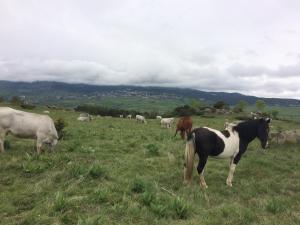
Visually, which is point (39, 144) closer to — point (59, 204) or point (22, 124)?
point (22, 124)

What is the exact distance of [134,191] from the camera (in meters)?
10.1

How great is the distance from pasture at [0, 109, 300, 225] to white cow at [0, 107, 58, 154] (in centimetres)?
98

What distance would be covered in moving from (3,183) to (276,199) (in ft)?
29.8

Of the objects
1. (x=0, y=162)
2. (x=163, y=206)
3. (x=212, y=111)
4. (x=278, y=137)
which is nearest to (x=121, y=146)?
(x=0, y=162)

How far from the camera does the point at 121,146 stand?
61.4ft

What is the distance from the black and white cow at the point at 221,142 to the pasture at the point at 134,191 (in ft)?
2.33

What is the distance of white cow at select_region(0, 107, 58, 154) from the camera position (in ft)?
46.1

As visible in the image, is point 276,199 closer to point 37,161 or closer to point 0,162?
point 37,161

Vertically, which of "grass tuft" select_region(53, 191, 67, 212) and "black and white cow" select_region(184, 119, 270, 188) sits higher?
"black and white cow" select_region(184, 119, 270, 188)

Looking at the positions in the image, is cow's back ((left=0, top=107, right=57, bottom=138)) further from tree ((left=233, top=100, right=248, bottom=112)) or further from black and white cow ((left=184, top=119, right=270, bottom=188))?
tree ((left=233, top=100, right=248, bottom=112))

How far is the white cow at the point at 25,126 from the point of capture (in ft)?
46.1

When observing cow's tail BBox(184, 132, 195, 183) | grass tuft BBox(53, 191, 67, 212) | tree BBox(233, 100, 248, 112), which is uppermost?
cow's tail BBox(184, 132, 195, 183)

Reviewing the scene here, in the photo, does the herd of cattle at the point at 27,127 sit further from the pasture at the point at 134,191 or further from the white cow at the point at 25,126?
the pasture at the point at 134,191

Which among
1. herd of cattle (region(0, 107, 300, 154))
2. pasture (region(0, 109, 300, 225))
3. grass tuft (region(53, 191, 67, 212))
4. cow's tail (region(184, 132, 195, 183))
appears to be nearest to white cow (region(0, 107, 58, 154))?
herd of cattle (region(0, 107, 300, 154))
